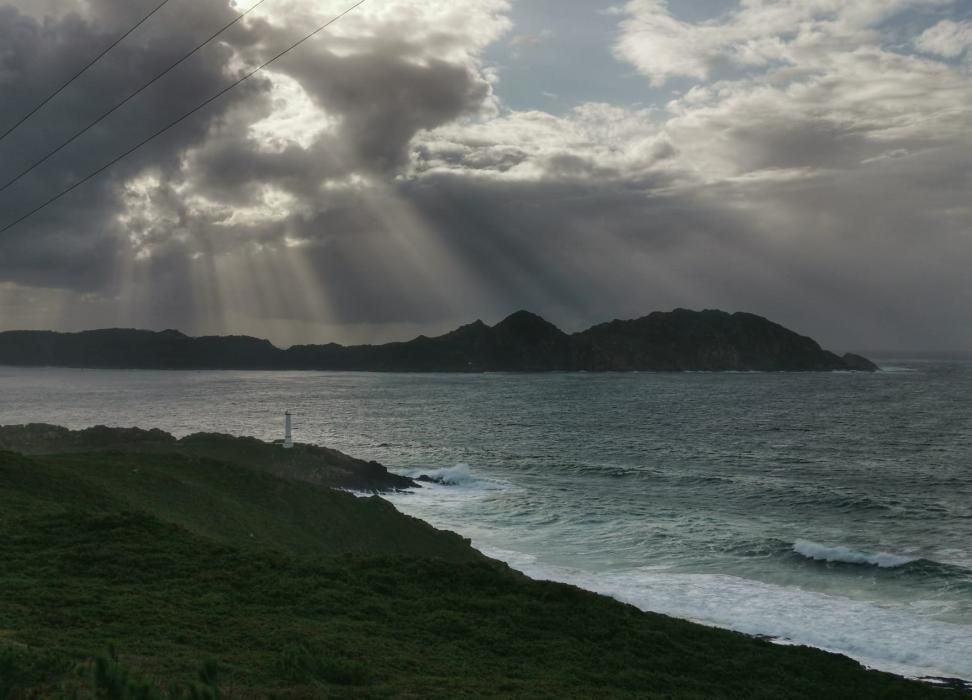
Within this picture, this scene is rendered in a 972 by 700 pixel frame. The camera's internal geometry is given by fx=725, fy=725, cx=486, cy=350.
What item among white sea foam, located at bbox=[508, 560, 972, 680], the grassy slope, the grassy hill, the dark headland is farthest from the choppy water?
the grassy slope

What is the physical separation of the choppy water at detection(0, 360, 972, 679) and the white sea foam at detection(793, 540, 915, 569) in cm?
9

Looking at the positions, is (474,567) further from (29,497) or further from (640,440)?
(640,440)

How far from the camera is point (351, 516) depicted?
2758 cm

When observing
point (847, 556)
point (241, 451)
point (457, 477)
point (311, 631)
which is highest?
point (311, 631)

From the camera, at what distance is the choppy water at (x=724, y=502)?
22.4 metres

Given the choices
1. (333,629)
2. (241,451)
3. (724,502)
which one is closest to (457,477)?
(241,451)

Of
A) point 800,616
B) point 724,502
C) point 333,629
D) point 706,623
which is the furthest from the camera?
point 724,502

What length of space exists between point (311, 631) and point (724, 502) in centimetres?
3132

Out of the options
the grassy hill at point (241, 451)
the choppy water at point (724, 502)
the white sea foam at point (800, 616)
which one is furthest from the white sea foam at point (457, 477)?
the white sea foam at point (800, 616)

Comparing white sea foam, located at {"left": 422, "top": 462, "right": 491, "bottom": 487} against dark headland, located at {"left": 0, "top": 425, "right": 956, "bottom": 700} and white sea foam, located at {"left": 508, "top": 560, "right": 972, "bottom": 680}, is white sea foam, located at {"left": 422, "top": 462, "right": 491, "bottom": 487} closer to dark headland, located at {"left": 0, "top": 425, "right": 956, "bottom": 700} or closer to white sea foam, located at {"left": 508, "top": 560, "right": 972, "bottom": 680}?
white sea foam, located at {"left": 508, "top": 560, "right": 972, "bottom": 680}

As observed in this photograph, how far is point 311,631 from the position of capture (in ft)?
43.3

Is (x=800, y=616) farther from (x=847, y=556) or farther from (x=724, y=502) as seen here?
(x=724, y=502)

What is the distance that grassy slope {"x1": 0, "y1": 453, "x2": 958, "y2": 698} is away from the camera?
35.8 feet

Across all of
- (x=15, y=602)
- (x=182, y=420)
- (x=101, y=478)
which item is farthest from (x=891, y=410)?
(x=15, y=602)
